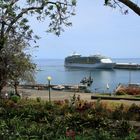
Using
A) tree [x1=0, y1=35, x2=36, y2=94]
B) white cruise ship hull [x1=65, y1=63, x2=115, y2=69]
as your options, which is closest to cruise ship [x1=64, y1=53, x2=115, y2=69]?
white cruise ship hull [x1=65, y1=63, x2=115, y2=69]

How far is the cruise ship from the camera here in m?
165

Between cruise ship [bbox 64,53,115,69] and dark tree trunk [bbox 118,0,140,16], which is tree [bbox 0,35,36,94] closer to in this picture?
dark tree trunk [bbox 118,0,140,16]

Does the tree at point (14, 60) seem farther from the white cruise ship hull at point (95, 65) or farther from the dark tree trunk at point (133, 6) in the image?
the white cruise ship hull at point (95, 65)

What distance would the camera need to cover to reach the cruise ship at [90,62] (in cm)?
16471

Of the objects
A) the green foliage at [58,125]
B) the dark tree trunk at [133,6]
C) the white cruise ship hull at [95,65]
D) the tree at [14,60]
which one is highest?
the dark tree trunk at [133,6]

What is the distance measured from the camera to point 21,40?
29078 mm

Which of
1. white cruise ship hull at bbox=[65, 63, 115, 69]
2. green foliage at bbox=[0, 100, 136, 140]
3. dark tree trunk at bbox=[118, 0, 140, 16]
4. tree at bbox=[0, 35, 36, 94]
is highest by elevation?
dark tree trunk at bbox=[118, 0, 140, 16]

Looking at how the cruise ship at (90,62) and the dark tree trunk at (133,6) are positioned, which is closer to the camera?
the dark tree trunk at (133,6)

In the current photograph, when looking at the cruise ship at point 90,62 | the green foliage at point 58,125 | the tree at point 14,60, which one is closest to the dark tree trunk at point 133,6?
the green foliage at point 58,125

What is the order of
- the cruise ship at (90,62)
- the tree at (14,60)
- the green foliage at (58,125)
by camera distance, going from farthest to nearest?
the cruise ship at (90,62) → the tree at (14,60) → the green foliage at (58,125)

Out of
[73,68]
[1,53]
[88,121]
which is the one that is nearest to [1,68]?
[1,53]

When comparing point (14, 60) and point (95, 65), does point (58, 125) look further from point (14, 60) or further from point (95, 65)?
point (95, 65)

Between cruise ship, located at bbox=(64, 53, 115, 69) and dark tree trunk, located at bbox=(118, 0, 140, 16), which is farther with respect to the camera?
cruise ship, located at bbox=(64, 53, 115, 69)

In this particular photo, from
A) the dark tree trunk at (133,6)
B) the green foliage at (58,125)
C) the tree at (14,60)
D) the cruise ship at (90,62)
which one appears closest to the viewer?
the green foliage at (58,125)
